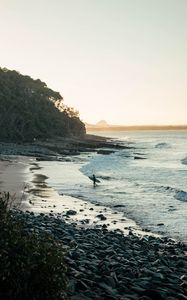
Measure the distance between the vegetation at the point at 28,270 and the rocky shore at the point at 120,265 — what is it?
1003 millimetres

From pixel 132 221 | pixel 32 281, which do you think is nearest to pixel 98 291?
pixel 32 281

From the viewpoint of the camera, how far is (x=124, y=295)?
7480mm

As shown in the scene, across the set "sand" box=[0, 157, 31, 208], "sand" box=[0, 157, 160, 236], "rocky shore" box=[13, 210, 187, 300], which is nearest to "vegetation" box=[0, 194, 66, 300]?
"rocky shore" box=[13, 210, 187, 300]

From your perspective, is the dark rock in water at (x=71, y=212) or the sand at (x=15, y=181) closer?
the dark rock in water at (x=71, y=212)

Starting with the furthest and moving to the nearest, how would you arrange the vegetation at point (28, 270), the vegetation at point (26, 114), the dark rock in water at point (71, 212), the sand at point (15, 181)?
the vegetation at point (26, 114), the sand at point (15, 181), the dark rock in water at point (71, 212), the vegetation at point (28, 270)

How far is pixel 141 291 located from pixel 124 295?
0.38 m

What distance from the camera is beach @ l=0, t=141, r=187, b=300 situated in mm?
7691

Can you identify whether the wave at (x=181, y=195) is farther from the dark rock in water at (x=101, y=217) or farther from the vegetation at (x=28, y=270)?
the vegetation at (x=28, y=270)

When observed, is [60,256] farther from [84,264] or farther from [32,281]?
[84,264]

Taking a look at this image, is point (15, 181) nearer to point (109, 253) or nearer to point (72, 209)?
point (72, 209)

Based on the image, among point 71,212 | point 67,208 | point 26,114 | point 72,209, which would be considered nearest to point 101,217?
point 71,212

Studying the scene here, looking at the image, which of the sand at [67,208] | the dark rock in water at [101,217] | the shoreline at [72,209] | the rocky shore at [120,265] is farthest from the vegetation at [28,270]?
the dark rock in water at [101,217]

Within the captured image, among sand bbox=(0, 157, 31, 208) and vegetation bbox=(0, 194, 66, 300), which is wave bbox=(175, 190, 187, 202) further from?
vegetation bbox=(0, 194, 66, 300)

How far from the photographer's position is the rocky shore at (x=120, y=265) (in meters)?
7.59
